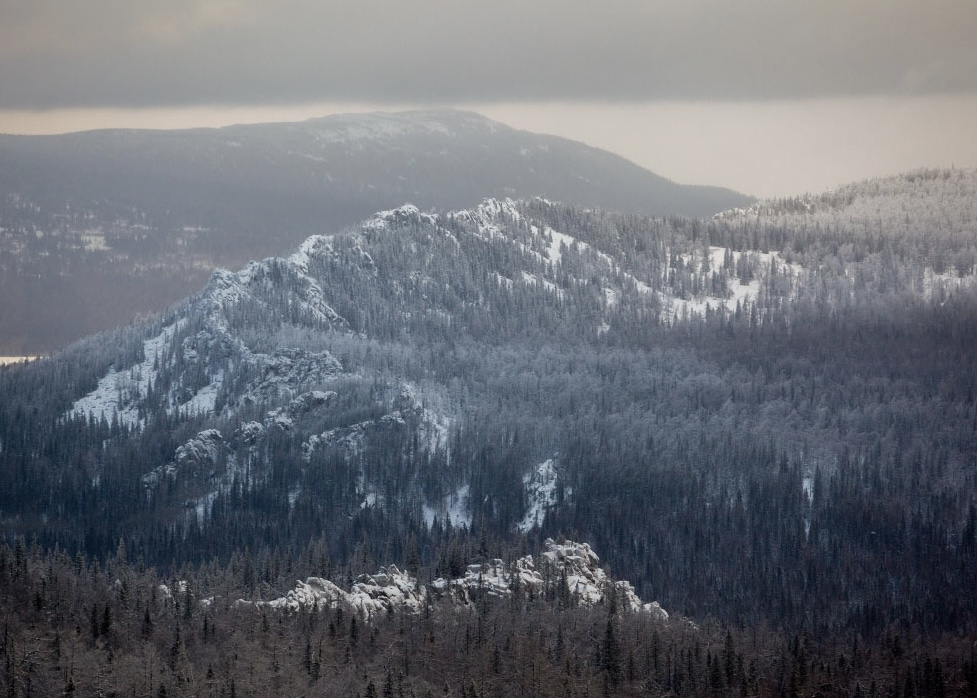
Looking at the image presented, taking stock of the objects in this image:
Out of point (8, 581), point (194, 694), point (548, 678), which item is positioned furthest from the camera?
point (8, 581)

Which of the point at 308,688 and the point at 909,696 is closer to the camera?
the point at 308,688

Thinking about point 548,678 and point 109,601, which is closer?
point 548,678

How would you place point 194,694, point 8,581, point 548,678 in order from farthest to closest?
point 8,581, point 548,678, point 194,694

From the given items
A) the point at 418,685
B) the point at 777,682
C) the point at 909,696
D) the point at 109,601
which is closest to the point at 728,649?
the point at 777,682

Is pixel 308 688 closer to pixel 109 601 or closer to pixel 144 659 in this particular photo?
pixel 144 659

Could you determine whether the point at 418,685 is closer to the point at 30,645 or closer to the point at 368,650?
the point at 368,650

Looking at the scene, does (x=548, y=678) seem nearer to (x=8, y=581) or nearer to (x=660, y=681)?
(x=660, y=681)

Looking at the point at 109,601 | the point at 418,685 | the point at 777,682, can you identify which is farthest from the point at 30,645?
the point at 777,682
